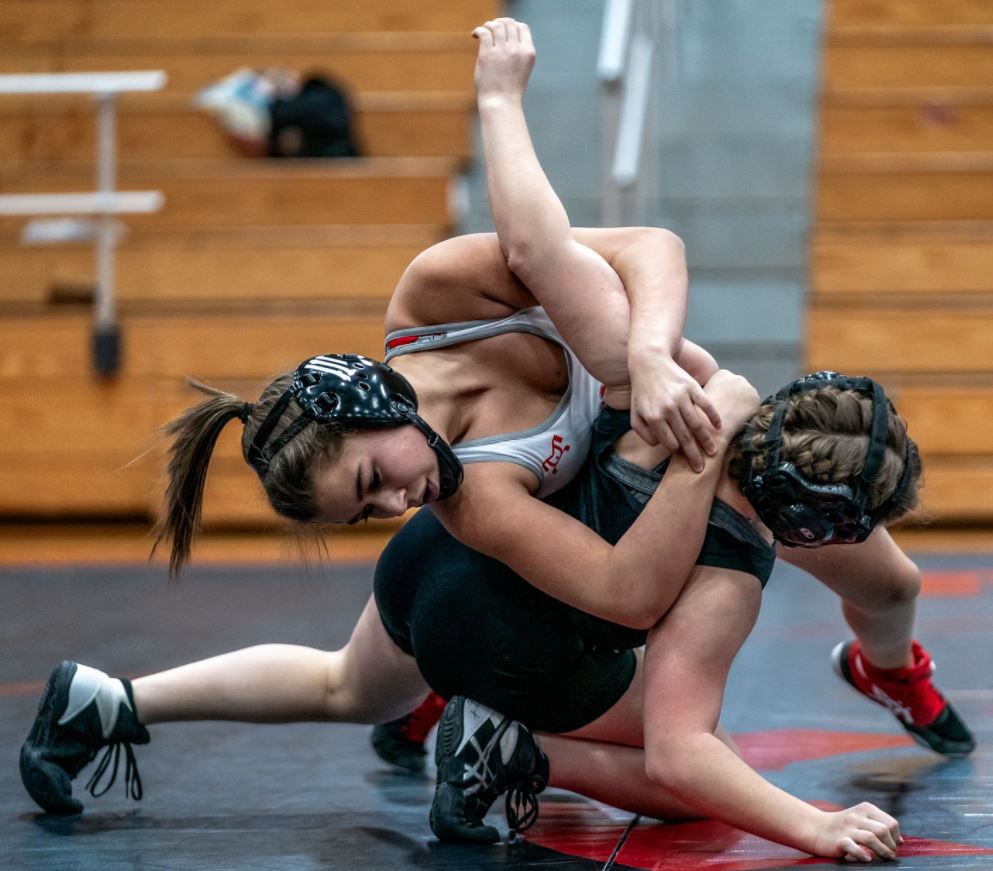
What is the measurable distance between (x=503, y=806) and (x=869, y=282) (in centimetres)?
345

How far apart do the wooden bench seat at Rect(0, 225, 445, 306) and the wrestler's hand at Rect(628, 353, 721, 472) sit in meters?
3.42

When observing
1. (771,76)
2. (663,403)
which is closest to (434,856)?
(663,403)

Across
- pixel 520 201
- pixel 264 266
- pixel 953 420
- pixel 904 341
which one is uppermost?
pixel 520 201

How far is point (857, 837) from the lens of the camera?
1.59 m

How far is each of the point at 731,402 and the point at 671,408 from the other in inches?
5.5

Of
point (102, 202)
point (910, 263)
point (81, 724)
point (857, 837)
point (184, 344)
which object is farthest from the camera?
point (910, 263)

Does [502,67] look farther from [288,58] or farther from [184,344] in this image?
[288,58]

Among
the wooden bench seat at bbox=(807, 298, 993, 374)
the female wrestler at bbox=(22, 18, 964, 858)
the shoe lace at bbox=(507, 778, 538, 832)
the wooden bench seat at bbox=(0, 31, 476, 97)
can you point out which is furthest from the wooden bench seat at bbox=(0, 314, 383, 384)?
the shoe lace at bbox=(507, 778, 538, 832)

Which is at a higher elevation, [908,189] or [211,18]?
[211,18]

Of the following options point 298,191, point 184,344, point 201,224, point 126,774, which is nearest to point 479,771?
point 126,774

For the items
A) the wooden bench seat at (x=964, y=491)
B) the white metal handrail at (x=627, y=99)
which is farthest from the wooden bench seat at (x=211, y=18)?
the wooden bench seat at (x=964, y=491)

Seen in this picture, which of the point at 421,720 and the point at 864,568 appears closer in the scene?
the point at 864,568

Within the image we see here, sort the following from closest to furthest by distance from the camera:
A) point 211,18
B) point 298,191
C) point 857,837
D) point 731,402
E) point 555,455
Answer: point 857,837 → point 731,402 → point 555,455 → point 298,191 → point 211,18

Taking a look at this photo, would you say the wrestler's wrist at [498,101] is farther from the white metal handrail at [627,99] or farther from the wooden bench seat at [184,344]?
the wooden bench seat at [184,344]
